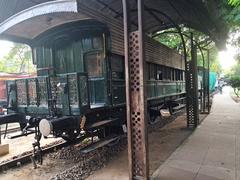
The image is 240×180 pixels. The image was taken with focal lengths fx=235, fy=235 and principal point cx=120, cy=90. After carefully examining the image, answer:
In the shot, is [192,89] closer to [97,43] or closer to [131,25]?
[131,25]

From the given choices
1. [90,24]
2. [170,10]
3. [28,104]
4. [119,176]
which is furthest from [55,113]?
[170,10]

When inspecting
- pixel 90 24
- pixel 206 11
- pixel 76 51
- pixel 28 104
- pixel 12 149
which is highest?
pixel 206 11

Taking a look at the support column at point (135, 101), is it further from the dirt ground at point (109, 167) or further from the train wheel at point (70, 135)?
the train wheel at point (70, 135)

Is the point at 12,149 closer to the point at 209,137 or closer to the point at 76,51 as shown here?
the point at 76,51

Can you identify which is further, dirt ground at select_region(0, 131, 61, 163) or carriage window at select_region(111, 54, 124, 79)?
dirt ground at select_region(0, 131, 61, 163)

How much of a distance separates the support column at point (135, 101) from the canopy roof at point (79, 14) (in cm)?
121

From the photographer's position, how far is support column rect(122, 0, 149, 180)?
390 centimetres

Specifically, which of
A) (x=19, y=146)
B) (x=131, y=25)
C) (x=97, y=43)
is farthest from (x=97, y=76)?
(x=19, y=146)

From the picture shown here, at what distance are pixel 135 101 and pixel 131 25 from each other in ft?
9.36

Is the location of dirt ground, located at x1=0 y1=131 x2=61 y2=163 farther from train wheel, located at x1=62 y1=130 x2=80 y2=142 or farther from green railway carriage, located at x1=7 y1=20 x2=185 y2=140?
train wheel, located at x1=62 y1=130 x2=80 y2=142

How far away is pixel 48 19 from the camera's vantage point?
5711mm

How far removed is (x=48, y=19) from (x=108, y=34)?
1498mm

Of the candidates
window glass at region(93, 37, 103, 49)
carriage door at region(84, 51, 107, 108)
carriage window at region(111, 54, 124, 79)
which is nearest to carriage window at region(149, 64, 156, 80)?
carriage window at region(111, 54, 124, 79)

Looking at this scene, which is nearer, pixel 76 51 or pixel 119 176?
pixel 119 176
